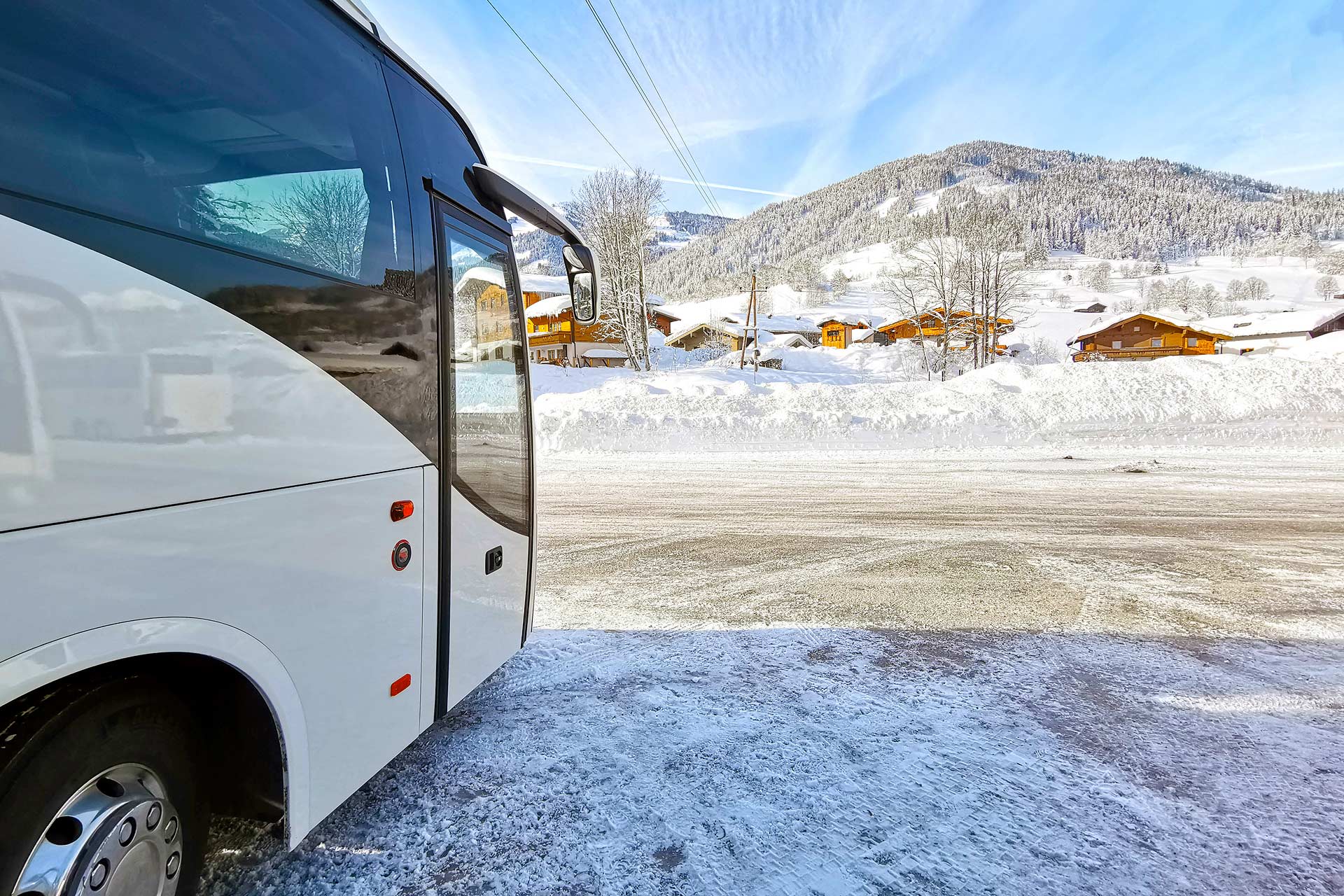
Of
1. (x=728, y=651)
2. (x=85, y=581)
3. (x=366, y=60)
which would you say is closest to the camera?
(x=85, y=581)

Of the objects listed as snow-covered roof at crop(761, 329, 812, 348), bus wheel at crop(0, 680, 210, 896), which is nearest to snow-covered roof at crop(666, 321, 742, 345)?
snow-covered roof at crop(761, 329, 812, 348)

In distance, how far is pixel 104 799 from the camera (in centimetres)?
151

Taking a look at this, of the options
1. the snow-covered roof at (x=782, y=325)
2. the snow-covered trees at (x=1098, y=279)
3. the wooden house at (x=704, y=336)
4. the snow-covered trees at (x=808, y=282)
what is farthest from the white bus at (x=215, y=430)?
the snow-covered trees at (x=1098, y=279)

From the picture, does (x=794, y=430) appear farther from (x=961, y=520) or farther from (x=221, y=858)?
(x=221, y=858)

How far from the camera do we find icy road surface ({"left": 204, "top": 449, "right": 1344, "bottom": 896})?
234cm

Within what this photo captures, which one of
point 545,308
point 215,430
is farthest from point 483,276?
point 545,308

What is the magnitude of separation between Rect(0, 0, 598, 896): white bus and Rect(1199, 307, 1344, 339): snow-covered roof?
271ft

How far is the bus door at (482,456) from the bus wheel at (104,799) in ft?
3.37

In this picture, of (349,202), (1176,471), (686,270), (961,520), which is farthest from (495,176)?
(686,270)

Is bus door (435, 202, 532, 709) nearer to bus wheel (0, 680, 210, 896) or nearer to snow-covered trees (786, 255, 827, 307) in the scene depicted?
bus wheel (0, 680, 210, 896)

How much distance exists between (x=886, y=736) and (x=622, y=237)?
1315 inches

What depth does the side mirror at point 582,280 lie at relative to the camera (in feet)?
13.5

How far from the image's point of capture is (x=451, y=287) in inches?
111

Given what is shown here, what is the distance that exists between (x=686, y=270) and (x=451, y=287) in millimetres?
158321
